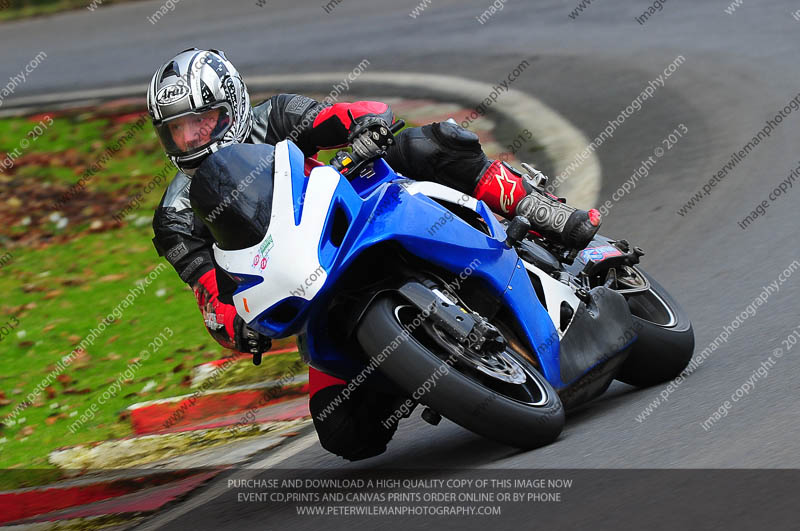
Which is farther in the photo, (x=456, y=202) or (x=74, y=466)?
(x=74, y=466)

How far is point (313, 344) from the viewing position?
475cm

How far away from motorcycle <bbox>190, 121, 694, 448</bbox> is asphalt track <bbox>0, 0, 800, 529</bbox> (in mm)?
303

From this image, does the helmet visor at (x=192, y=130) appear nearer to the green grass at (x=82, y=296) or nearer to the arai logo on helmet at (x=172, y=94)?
the arai logo on helmet at (x=172, y=94)

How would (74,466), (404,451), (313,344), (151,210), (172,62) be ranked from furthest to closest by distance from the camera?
1. (151,210)
2. (74,466)
3. (404,451)
4. (172,62)
5. (313,344)

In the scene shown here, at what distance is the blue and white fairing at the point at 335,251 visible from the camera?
4.42 metres

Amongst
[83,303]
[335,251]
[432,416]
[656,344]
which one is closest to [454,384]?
[432,416]

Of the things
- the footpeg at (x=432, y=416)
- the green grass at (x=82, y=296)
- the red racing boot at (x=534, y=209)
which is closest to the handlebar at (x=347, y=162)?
the red racing boot at (x=534, y=209)

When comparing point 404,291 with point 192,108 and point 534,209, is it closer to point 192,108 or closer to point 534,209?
point 192,108

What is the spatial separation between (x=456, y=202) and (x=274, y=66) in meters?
9.63

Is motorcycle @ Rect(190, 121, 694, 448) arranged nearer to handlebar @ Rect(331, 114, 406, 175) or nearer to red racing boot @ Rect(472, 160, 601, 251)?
handlebar @ Rect(331, 114, 406, 175)

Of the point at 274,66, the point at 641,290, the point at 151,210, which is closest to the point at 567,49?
the point at 274,66

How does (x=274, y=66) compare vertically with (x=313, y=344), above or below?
below

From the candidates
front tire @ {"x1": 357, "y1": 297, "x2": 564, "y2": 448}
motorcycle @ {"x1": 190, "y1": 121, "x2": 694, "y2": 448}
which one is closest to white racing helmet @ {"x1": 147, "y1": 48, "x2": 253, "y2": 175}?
motorcycle @ {"x1": 190, "y1": 121, "x2": 694, "y2": 448}

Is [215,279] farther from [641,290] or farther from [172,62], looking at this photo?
[641,290]
